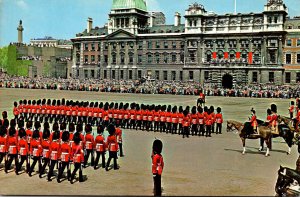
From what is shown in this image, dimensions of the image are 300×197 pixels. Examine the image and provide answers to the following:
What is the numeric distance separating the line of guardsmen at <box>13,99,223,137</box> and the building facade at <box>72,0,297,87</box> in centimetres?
3660

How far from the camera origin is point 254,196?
9.86 meters

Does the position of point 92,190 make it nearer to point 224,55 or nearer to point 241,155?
point 241,155

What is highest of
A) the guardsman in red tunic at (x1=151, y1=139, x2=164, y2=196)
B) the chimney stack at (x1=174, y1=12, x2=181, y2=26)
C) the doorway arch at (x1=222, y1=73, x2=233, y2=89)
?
the chimney stack at (x1=174, y1=12, x2=181, y2=26)

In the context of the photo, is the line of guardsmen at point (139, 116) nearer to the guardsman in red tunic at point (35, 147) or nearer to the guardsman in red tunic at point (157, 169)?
the guardsman in red tunic at point (35, 147)

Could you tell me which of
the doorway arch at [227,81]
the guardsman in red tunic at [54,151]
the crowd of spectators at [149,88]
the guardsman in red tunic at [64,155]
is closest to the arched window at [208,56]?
the doorway arch at [227,81]

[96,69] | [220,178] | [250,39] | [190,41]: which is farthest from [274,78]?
[220,178]

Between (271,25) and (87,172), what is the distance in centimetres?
5556

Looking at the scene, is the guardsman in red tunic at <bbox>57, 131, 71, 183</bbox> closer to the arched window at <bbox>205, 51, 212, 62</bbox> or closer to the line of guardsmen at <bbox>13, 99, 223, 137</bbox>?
the line of guardsmen at <bbox>13, 99, 223, 137</bbox>

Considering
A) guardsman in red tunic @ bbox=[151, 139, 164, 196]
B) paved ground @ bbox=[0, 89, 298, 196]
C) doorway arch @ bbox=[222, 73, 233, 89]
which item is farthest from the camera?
doorway arch @ bbox=[222, 73, 233, 89]

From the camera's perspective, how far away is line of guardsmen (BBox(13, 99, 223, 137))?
19266mm

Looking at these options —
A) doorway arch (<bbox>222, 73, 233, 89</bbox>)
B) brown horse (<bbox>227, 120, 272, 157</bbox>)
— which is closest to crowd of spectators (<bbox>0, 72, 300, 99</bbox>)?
doorway arch (<bbox>222, 73, 233, 89</bbox>)

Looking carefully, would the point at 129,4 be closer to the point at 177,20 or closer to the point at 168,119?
the point at 177,20

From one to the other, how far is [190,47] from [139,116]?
49548 mm

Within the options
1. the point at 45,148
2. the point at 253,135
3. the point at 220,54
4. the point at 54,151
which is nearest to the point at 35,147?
the point at 45,148
